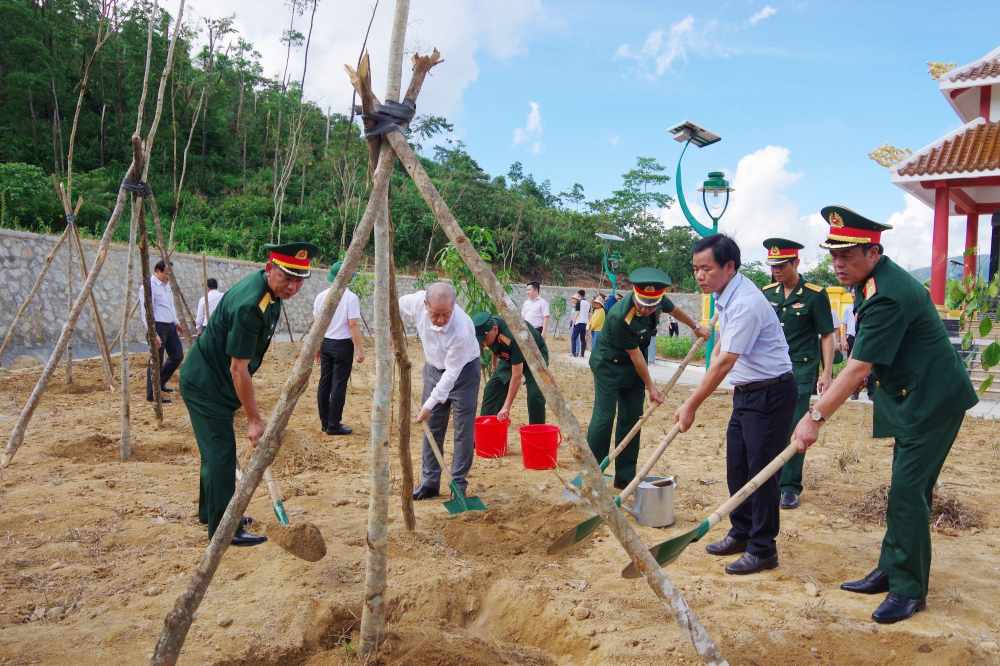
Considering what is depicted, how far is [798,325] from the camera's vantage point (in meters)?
4.23

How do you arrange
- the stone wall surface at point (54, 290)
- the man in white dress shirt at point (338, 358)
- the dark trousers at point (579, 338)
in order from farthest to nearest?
the dark trousers at point (579, 338)
the stone wall surface at point (54, 290)
the man in white dress shirt at point (338, 358)

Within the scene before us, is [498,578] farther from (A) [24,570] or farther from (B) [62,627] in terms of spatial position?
(A) [24,570]

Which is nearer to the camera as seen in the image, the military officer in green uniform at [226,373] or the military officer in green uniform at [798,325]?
the military officer in green uniform at [226,373]

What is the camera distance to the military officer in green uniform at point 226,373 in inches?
119

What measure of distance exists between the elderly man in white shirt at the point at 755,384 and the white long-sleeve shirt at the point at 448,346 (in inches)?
57.1

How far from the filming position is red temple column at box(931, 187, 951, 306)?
1048 centimetres

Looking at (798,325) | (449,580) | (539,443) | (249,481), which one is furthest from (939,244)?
(249,481)

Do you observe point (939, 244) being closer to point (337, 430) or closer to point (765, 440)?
point (765, 440)

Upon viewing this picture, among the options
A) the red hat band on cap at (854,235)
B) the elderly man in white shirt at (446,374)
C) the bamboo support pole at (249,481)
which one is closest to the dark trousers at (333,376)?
the elderly man in white shirt at (446,374)

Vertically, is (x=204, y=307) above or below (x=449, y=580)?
above

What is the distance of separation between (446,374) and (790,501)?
7.88 ft

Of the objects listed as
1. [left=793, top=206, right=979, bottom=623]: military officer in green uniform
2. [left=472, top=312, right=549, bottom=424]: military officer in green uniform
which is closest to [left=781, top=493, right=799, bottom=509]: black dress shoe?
[left=793, top=206, right=979, bottom=623]: military officer in green uniform

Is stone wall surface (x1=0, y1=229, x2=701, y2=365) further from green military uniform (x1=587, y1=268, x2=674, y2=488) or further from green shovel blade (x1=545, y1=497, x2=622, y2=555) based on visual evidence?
green shovel blade (x1=545, y1=497, x2=622, y2=555)

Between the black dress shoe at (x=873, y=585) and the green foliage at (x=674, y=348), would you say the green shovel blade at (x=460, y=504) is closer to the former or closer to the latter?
the black dress shoe at (x=873, y=585)
